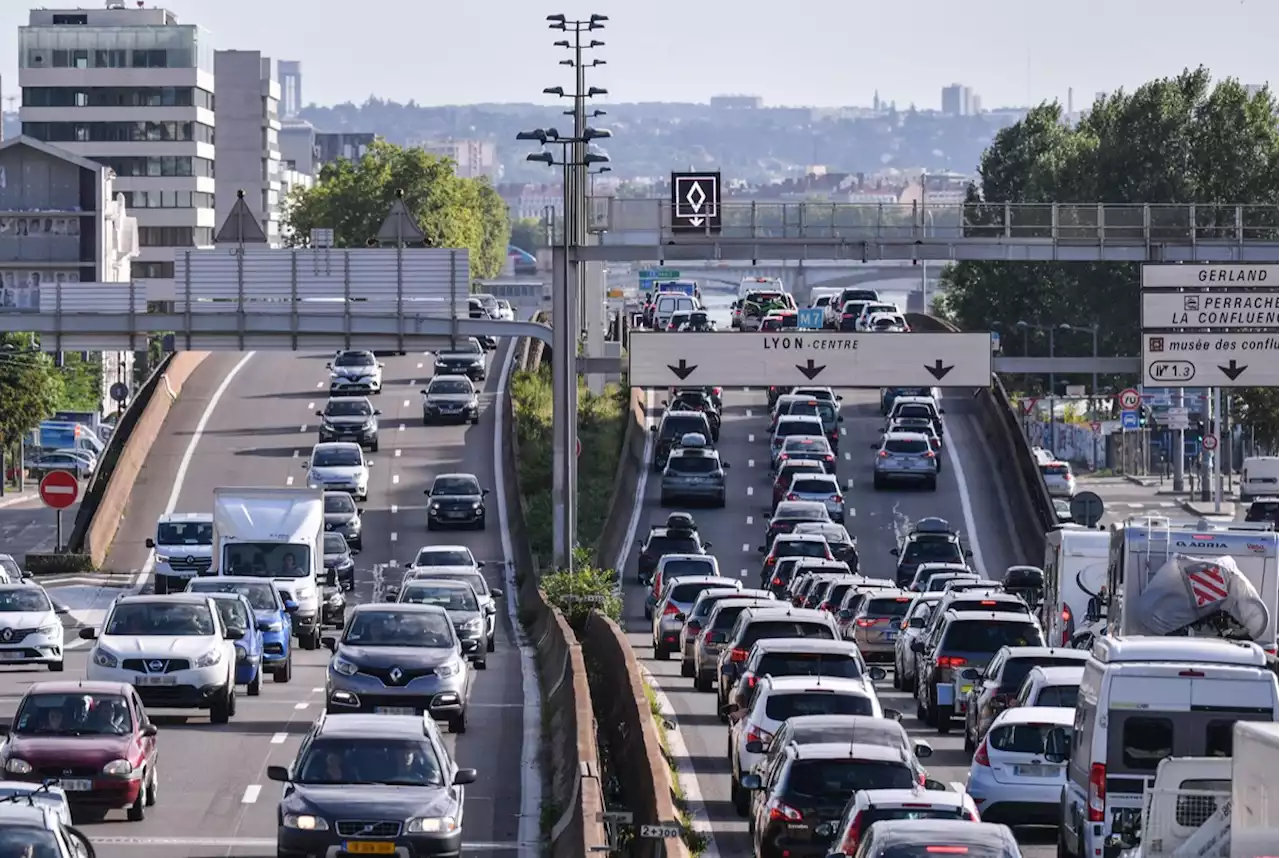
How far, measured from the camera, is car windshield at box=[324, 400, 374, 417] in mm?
78125

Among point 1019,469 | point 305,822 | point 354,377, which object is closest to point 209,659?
point 305,822

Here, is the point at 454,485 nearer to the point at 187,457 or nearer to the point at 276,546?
the point at 187,457

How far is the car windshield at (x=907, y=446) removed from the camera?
74.4 meters

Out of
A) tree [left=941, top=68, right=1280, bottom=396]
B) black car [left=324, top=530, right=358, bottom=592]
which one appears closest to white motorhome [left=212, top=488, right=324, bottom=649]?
black car [left=324, top=530, right=358, bottom=592]

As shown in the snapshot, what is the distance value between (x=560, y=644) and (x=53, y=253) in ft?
350

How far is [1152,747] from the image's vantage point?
65.4ft

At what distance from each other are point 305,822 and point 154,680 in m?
10.9

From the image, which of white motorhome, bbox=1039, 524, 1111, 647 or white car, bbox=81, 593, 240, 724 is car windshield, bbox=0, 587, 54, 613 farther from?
white motorhome, bbox=1039, 524, 1111, 647

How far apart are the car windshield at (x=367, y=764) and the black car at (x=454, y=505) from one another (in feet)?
147

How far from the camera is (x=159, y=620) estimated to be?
31609 millimetres

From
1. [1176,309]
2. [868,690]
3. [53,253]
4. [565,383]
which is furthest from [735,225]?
[53,253]

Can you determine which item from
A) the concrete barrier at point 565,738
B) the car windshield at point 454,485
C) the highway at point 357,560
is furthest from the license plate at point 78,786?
the car windshield at point 454,485

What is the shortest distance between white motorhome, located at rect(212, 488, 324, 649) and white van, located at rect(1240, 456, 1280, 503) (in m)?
56.6

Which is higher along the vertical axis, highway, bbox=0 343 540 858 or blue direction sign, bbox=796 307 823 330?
blue direction sign, bbox=796 307 823 330
